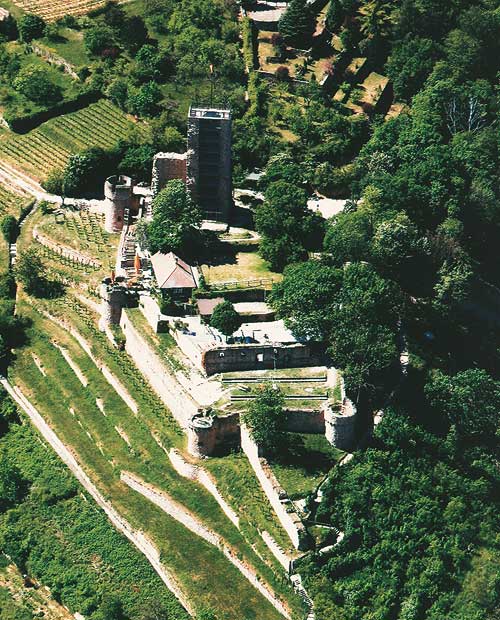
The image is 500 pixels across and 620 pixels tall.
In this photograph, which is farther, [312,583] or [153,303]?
[153,303]

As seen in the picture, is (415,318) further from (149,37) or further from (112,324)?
(149,37)

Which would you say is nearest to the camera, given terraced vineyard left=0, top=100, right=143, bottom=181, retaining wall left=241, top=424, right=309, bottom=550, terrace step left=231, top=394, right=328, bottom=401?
retaining wall left=241, top=424, right=309, bottom=550

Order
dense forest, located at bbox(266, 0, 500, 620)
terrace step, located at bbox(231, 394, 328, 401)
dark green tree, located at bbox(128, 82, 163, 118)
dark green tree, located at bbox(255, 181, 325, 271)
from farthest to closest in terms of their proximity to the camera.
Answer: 1. dark green tree, located at bbox(128, 82, 163, 118)
2. dark green tree, located at bbox(255, 181, 325, 271)
3. terrace step, located at bbox(231, 394, 328, 401)
4. dense forest, located at bbox(266, 0, 500, 620)

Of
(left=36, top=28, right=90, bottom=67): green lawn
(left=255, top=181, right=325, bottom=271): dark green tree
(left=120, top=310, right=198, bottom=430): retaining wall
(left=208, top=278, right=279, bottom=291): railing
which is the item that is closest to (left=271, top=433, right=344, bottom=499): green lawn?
(left=120, top=310, right=198, bottom=430): retaining wall

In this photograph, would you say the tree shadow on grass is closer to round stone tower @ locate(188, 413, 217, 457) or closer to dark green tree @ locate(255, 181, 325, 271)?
round stone tower @ locate(188, 413, 217, 457)

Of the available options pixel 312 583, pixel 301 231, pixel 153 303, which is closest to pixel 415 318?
pixel 301 231

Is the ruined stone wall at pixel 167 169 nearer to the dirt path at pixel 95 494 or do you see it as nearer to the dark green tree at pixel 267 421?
the dirt path at pixel 95 494

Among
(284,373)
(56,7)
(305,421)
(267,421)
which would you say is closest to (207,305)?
(284,373)
